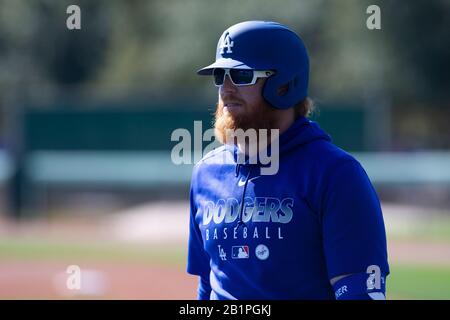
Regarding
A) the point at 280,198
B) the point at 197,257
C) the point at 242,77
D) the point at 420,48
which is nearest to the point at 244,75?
the point at 242,77

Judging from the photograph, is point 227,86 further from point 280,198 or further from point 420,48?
point 420,48

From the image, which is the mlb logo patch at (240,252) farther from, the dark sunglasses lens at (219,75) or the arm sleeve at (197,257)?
the dark sunglasses lens at (219,75)

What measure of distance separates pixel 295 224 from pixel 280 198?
0.41 feet

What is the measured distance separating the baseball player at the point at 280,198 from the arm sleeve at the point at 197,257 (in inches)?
3.2

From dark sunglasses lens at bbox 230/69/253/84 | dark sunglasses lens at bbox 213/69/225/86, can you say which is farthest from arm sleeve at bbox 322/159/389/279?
dark sunglasses lens at bbox 213/69/225/86

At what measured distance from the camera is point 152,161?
23.2 m

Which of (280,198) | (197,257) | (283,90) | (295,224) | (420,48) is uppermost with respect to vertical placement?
(420,48)

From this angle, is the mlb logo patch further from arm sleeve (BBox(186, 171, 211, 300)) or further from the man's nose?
the man's nose

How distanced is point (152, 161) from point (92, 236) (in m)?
3.98

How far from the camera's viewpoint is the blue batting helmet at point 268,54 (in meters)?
3.64

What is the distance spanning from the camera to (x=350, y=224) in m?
3.33

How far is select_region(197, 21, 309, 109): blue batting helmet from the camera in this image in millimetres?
3639
